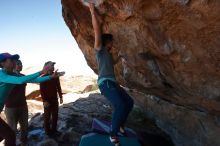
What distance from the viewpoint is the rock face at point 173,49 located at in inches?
225

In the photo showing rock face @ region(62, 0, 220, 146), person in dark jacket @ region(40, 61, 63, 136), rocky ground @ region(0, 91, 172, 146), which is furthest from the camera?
person in dark jacket @ region(40, 61, 63, 136)

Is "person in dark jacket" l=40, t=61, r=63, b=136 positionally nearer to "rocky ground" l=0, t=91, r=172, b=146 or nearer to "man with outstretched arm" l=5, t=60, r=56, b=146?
"rocky ground" l=0, t=91, r=172, b=146

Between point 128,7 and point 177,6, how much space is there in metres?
A: 1.11

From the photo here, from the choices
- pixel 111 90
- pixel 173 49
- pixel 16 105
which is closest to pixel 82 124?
pixel 16 105

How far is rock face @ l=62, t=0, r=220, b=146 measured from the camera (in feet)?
18.8

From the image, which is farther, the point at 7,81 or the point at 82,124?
the point at 82,124

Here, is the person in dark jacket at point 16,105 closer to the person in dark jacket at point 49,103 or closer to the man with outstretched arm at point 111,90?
the person in dark jacket at point 49,103

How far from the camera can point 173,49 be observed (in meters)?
6.43

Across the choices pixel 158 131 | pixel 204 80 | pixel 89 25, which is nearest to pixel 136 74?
pixel 89 25

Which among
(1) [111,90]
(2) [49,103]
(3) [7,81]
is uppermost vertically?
(3) [7,81]

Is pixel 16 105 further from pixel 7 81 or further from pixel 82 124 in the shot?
pixel 82 124

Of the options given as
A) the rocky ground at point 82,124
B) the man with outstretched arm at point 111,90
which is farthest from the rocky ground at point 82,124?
the man with outstretched arm at point 111,90

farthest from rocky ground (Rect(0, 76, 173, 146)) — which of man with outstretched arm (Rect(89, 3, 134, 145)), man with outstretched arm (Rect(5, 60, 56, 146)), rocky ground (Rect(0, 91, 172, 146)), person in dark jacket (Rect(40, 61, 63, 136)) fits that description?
man with outstretched arm (Rect(89, 3, 134, 145))

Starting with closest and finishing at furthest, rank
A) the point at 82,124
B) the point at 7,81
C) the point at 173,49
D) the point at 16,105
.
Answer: the point at 7,81 → the point at 173,49 → the point at 16,105 → the point at 82,124
